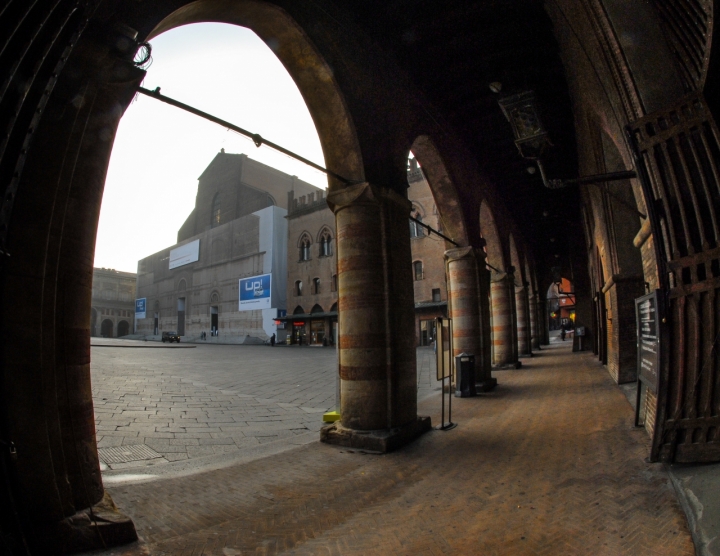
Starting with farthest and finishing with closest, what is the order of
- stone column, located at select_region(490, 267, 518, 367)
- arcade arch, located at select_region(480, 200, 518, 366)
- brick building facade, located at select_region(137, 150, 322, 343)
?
brick building facade, located at select_region(137, 150, 322, 343), stone column, located at select_region(490, 267, 518, 367), arcade arch, located at select_region(480, 200, 518, 366)

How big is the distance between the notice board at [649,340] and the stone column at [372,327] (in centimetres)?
261

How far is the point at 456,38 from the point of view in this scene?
253 inches

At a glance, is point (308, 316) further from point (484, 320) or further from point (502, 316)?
point (484, 320)

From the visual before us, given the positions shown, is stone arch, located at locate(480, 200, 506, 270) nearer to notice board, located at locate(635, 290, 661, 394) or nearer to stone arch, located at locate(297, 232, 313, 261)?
notice board, located at locate(635, 290, 661, 394)

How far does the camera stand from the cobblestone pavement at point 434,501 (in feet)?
8.84

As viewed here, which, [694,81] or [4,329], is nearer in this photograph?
[4,329]

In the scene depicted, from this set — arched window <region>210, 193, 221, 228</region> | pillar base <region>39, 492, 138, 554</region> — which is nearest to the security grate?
pillar base <region>39, 492, 138, 554</region>

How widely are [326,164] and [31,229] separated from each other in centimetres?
383

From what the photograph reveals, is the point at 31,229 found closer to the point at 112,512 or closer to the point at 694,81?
the point at 112,512

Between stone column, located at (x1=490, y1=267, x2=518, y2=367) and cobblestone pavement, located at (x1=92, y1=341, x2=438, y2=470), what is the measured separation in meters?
2.61

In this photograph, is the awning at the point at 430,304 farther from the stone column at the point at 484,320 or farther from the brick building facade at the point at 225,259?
the stone column at the point at 484,320

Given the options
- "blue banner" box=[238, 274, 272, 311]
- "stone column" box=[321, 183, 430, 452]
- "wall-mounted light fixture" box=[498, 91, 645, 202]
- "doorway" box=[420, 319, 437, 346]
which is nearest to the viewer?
"stone column" box=[321, 183, 430, 452]

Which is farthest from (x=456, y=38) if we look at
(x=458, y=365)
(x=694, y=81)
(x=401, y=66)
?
(x=458, y=365)

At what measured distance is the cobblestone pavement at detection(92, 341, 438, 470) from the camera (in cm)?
521
